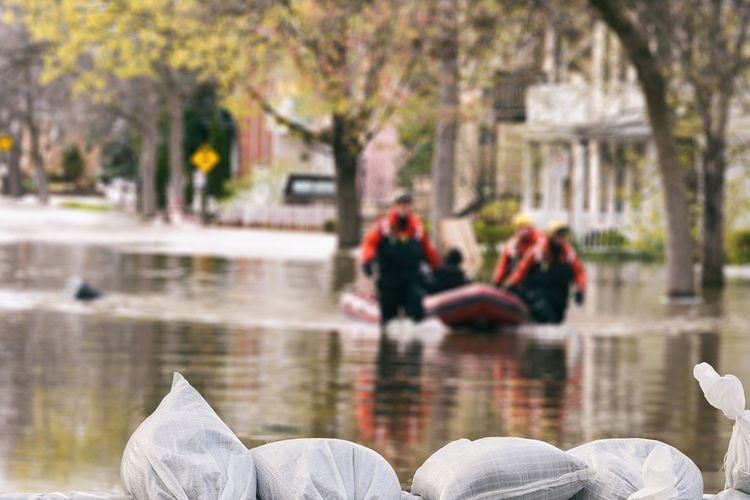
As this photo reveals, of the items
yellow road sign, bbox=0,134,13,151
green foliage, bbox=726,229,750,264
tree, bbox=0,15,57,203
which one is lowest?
green foliage, bbox=726,229,750,264

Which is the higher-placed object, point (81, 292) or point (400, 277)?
point (400, 277)

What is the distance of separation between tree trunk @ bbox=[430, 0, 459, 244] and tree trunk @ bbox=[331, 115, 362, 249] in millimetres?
11107

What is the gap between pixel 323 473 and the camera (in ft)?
15.9

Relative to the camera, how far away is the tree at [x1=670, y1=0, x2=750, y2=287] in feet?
101

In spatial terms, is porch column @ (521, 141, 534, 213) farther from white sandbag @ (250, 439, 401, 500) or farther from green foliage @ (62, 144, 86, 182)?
green foliage @ (62, 144, 86, 182)

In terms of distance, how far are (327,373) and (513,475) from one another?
1201 cm

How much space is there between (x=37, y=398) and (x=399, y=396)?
2.81 metres

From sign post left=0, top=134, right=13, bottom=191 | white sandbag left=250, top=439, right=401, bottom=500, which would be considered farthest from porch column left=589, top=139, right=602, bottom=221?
sign post left=0, top=134, right=13, bottom=191

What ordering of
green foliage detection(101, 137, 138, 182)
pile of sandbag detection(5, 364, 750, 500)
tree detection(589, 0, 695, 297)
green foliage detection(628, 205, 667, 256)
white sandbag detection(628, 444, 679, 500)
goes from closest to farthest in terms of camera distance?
1. white sandbag detection(628, 444, 679, 500)
2. pile of sandbag detection(5, 364, 750, 500)
3. tree detection(589, 0, 695, 297)
4. green foliage detection(628, 205, 667, 256)
5. green foliage detection(101, 137, 138, 182)

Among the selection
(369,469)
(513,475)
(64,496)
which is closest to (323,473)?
(369,469)

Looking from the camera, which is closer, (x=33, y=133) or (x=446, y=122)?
(x=446, y=122)

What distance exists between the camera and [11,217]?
6975 cm

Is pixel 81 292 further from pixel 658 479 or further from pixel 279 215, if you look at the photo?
pixel 279 215

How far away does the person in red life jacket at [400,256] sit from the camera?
21188 mm
